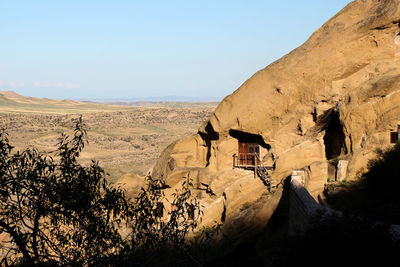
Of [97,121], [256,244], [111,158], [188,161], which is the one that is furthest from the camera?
[97,121]

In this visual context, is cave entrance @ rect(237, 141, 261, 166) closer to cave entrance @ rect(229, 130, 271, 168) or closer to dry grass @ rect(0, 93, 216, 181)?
cave entrance @ rect(229, 130, 271, 168)

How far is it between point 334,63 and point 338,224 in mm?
14126

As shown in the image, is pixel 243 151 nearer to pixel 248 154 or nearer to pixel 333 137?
pixel 248 154

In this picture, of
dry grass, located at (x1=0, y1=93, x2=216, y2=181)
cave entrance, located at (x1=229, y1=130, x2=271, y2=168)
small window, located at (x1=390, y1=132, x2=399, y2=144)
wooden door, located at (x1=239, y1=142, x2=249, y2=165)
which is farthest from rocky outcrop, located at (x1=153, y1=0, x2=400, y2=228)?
dry grass, located at (x1=0, y1=93, x2=216, y2=181)

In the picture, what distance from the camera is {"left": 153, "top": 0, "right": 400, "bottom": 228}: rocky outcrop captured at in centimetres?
2056

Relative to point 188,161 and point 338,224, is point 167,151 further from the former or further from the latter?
point 338,224

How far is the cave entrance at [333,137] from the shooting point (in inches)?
911

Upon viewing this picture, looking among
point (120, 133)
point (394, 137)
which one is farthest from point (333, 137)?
point (120, 133)

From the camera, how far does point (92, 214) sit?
11.4m

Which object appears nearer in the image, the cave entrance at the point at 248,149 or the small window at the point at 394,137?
the small window at the point at 394,137

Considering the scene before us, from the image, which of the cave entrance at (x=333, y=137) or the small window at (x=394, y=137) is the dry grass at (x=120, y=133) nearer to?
the cave entrance at (x=333, y=137)

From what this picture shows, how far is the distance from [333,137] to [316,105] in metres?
2.08

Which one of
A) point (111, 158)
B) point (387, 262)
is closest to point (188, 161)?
point (387, 262)

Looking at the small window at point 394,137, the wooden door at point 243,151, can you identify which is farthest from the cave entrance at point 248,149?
the small window at point 394,137
